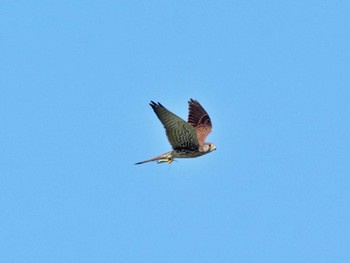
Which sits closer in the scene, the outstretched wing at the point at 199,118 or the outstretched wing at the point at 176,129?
the outstretched wing at the point at 176,129

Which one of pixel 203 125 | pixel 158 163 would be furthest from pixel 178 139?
pixel 203 125

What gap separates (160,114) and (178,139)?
5.99ft

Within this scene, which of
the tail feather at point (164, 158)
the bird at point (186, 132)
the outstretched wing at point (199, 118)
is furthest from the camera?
the outstretched wing at point (199, 118)

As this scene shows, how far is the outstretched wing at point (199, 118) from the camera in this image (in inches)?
Answer: 992

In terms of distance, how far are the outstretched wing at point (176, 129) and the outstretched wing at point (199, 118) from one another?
9.55 ft

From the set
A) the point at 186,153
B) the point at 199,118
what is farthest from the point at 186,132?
the point at 199,118

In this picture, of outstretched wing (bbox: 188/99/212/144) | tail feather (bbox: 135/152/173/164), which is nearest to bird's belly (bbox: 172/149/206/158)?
tail feather (bbox: 135/152/173/164)

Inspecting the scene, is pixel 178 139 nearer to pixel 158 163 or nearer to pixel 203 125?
pixel 158 163

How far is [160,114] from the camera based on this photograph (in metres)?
Result: 19.8

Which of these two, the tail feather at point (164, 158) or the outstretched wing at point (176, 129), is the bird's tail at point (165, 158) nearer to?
the tail feather at point (164, 158)

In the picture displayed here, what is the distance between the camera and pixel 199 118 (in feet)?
83.6

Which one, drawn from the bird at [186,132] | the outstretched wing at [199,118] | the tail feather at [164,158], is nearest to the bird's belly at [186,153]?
the bird at [186,132]

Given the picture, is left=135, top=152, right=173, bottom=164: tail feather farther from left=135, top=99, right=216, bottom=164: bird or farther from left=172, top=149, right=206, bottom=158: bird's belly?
left=172, top=149, right=206, bottom=158: bird's belly

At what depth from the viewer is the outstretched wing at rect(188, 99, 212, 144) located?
25203 mm
